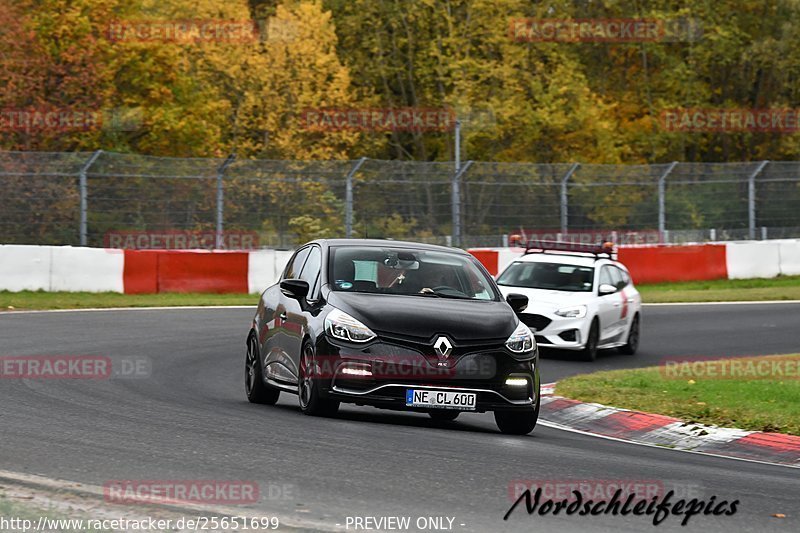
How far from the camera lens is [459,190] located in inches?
1230

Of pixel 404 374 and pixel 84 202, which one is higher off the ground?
pixel 84 202

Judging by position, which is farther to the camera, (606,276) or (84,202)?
(84,202)

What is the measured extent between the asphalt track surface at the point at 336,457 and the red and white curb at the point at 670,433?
492 millimetres

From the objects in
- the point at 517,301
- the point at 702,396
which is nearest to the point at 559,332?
the point at 702,396

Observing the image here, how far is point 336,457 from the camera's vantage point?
892 centimetres

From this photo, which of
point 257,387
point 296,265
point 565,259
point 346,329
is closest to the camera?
point 346,329

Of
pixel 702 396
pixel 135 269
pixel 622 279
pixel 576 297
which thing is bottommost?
pixel 702 396

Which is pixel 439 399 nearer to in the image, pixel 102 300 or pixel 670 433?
pixel 670 433

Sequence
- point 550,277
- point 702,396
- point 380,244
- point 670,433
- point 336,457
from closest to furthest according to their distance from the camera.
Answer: point 336,457
point 670,433
point 380,244
point 702,396
point 550,277

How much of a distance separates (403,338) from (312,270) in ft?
5.98

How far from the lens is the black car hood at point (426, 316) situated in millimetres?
11109

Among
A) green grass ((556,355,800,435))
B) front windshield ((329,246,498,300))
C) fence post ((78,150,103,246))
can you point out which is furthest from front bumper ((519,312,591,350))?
fence post ((78,150,103,246))

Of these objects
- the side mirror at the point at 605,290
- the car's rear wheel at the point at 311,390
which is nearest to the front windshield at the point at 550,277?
the side mirror at the point at 605,290

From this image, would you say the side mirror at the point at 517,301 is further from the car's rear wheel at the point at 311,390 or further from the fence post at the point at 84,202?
the fence post at the point at 84,202
